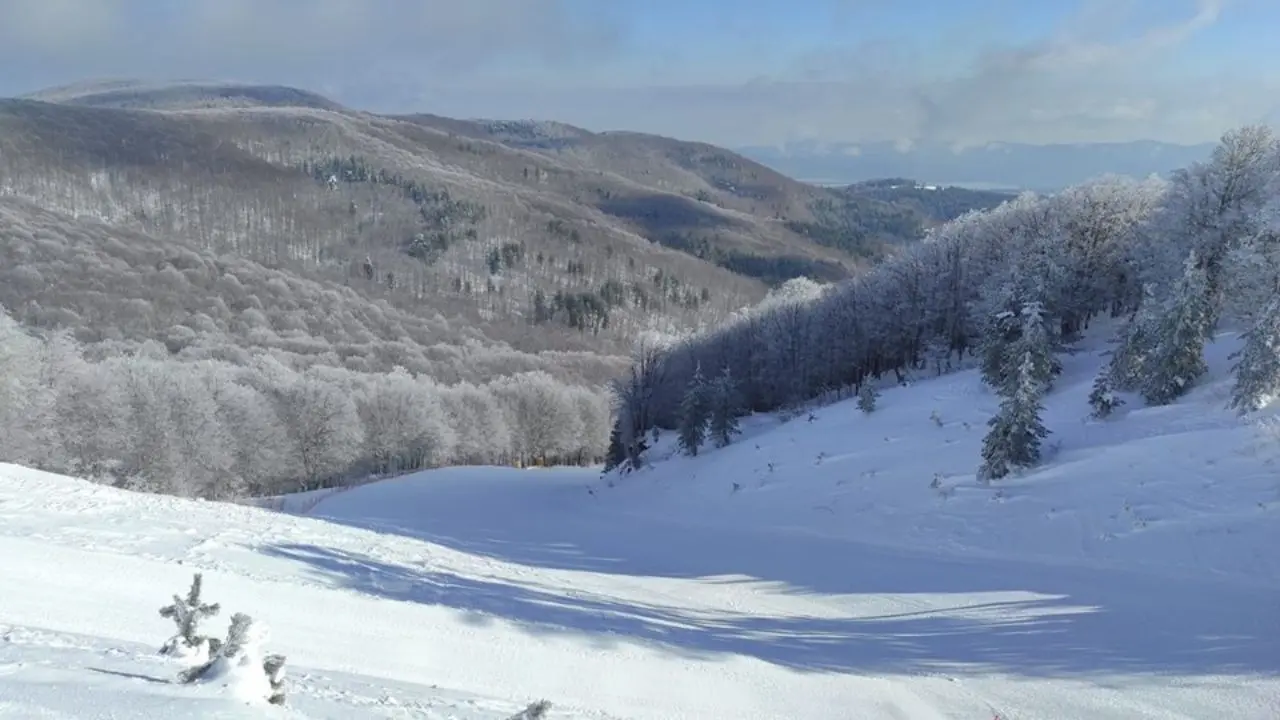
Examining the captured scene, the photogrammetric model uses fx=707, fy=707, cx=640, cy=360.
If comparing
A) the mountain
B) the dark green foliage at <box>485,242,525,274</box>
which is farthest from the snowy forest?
the dark green foliage at <box>485,242,525,274</box>

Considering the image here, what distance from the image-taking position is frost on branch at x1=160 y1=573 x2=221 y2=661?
6.45m

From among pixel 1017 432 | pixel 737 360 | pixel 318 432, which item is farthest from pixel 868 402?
pixel 318 432

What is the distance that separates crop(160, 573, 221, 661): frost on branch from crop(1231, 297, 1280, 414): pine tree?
26.4 metres

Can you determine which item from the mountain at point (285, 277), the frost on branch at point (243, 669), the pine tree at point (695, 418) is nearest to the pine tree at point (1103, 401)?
the pine tree at point (695, 418)

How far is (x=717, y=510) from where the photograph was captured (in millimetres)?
31828

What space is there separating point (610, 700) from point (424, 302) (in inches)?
6147

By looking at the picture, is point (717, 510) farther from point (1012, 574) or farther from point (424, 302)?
point (424, 302)

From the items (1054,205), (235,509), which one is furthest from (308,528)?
(1054,205)

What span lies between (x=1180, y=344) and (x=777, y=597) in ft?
55.9

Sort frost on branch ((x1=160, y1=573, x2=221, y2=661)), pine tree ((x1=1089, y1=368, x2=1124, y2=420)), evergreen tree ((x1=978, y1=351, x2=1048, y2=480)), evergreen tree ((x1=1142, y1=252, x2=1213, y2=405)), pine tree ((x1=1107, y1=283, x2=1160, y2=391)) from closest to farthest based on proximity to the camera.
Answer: frost on branch ((x1=160, y1=573, x2=221, y2=661)), evergreen tree ((x1=978, y1=351, x2=1048, y2=480)), evergreen tree ((x1=1142, y1=252, x2=1213, y2=405)), pine tree ((x1=1089, y1=368, x2=1124, y2=420)), pine tree ((x1=1107, y1=283, x2=1160, y2=391))

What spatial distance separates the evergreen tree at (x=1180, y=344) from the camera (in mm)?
23828

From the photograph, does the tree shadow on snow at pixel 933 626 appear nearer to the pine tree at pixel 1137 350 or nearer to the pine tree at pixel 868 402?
the pine tree at pixel 1137 350

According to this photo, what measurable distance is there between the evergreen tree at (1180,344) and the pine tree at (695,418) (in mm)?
23125

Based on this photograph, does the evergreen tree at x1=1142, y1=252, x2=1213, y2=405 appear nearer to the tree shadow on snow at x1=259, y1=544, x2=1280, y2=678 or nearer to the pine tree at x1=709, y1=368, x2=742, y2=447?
the tree shadow on snow at x1=259, y1=544, x2=1280, y2=678
